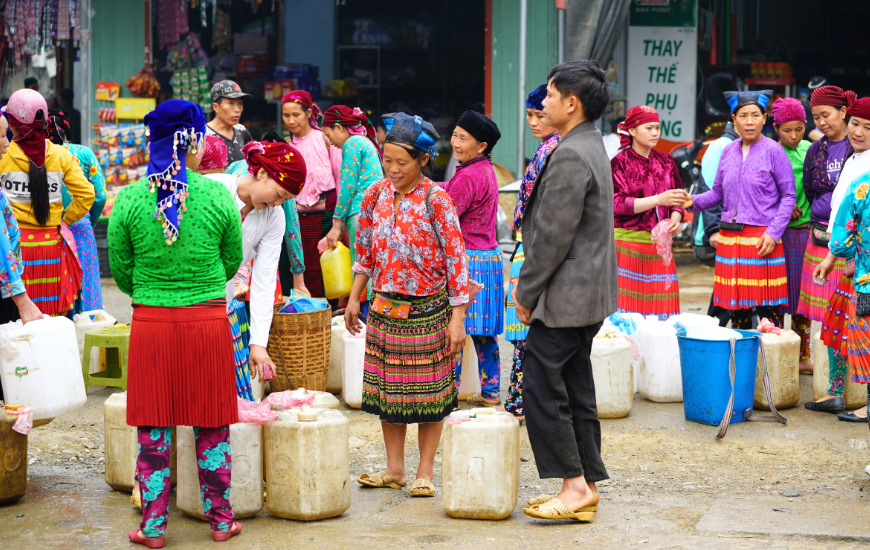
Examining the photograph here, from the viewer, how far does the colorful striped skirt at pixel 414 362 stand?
14.7 feet

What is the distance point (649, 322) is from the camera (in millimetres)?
6520

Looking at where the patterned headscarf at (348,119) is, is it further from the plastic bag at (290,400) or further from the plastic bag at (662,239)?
the plastic bag at (290,400)

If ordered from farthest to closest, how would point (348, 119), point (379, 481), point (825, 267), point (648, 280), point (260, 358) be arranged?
point (348, 119) < point (648, 280) < point (825, 267) < point (379, 481) < point (260, 358)

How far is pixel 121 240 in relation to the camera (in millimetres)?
3889

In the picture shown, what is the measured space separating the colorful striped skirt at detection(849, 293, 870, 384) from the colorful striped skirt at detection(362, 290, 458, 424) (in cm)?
214

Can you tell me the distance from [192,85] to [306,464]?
31.1 ft

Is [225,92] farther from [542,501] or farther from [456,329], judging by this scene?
[542,501]

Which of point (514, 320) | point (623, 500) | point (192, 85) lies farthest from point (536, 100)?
point (192, 85)

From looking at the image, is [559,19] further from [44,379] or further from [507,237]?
[44,379]

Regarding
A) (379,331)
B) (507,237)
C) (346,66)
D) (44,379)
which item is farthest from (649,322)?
(346,66)

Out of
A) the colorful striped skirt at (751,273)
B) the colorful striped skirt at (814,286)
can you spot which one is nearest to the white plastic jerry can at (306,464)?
the colorful striped skirt at (751,273)

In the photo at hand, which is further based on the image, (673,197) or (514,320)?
(673,197)

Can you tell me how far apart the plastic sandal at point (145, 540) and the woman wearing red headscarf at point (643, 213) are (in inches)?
148

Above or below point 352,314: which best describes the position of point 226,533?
below
